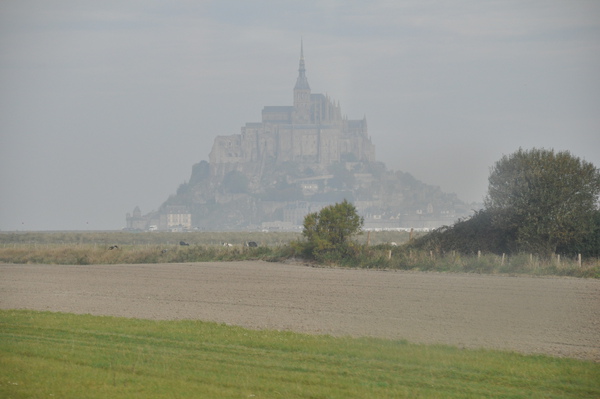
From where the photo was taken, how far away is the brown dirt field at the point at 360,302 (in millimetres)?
14898

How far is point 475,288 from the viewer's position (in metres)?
24.8

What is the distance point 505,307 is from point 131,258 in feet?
104

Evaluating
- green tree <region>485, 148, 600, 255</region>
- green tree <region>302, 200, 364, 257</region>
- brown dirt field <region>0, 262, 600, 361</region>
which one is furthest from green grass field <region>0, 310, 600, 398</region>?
green tree <region>302, 200, 364, 257</region>

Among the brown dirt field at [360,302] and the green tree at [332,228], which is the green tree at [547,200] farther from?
the green tree at [332,228]

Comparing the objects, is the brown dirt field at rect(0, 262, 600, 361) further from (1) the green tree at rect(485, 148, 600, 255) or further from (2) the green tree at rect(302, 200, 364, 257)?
(2) the green tree at rect(302, 200, 364, 257)

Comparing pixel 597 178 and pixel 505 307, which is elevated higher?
pixel 597 178

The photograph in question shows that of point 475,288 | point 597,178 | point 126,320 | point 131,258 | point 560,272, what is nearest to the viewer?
point 126,320

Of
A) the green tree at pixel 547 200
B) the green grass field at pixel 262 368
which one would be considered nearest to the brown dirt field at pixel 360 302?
the green grass field at pixel 262 368

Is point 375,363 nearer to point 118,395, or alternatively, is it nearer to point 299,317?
point 118,395

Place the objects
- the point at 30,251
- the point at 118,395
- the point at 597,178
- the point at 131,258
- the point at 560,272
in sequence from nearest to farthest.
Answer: the point at 118,395 < the point at 560,272 < the point at 597,178 < the point at 131,258 < the point at 30,251

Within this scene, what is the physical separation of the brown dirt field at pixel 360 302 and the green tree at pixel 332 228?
708 cm

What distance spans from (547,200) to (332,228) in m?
10.9

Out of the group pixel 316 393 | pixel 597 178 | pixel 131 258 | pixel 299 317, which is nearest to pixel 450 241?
pixel 597 178

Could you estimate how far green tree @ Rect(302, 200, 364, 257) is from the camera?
40219mm
